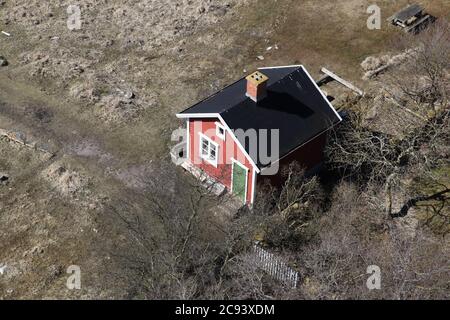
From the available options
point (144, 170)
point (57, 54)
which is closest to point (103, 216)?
point (144, 170)

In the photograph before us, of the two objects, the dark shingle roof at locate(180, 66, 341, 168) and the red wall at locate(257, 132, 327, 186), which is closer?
the dark shingle roof at locate(180, 66, 341, 168)

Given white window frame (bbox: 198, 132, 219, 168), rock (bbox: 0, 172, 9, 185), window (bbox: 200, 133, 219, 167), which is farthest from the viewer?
rock (bbox: 0, 172, 9, 185)

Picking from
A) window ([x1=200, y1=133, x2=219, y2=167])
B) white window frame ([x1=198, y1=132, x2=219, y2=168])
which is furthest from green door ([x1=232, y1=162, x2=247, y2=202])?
window ([x1=200, y1=133, x2=219, y2=167])

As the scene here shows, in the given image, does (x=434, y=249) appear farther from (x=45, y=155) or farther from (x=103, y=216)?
(x=45, y=155)

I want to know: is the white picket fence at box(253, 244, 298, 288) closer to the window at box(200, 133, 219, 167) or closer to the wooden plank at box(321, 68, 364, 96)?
the window at box(200, 133, 219, 167)

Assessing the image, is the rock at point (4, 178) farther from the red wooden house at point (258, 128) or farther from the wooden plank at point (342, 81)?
the wooden plank at point (342, 81)

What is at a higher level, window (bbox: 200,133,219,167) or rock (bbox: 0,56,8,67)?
window (bbox: 200,133,219,167)
